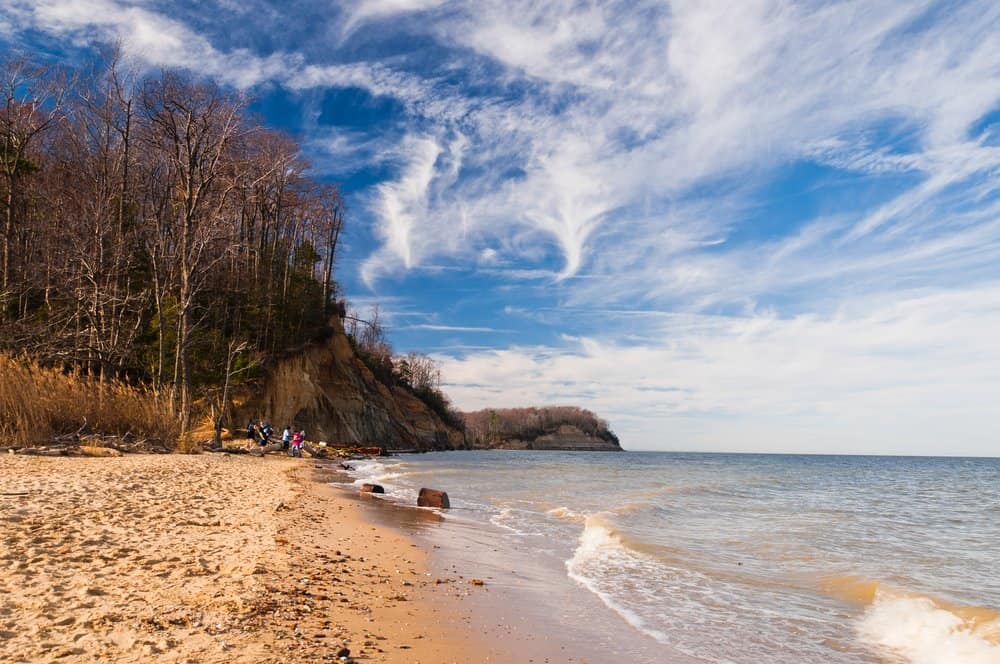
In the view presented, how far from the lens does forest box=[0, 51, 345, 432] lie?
22.6 m

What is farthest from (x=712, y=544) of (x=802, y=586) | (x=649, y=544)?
(x=802, y=586)

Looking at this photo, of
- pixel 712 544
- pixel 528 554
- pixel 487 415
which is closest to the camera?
pixel 528 554

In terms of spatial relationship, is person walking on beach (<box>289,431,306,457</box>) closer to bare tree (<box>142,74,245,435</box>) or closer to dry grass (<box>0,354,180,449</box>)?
bare tree (<box>142,74,245,435</box>)

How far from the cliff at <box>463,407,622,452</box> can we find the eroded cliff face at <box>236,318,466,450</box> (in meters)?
84.2

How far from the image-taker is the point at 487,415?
15000 cm

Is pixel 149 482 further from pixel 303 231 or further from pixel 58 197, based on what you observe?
pixel 303 231

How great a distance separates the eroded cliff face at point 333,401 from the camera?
4012cm

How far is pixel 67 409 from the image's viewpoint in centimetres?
1527

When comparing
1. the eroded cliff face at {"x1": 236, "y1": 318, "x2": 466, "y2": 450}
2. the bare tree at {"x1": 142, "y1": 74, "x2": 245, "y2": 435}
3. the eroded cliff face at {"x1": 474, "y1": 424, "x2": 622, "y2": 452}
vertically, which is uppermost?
the bare tree at {"x1": 142, "y1": 74, "x2": 245, "y2": 435}

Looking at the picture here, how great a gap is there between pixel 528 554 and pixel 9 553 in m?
6.40

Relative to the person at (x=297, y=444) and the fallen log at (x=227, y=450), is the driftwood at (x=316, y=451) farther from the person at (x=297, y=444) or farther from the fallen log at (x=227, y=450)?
the fallen log at (x=227, y=450)

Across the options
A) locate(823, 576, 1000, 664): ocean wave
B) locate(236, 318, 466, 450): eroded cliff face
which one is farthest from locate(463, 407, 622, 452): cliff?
locate(823, 576, 1000, 664): ocean wave

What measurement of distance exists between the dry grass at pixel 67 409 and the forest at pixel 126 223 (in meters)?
1.94

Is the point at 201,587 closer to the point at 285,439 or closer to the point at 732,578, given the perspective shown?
the point at 732,578
